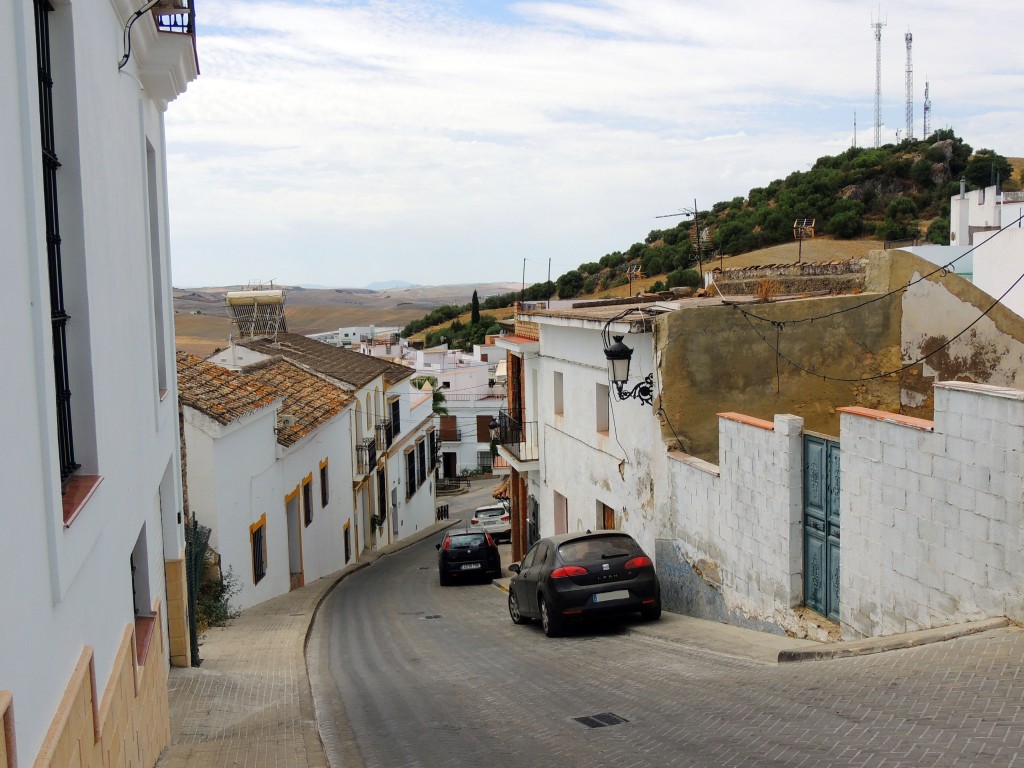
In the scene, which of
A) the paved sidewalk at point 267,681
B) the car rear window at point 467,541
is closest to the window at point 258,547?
the paved sidewalk at point 267,681

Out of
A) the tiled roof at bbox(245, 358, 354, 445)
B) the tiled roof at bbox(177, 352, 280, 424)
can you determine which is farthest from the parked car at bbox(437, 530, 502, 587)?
the tiled roof at bbox(177, 352, 280, 424)

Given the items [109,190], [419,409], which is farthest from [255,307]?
[109,190]

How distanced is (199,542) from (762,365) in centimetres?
898

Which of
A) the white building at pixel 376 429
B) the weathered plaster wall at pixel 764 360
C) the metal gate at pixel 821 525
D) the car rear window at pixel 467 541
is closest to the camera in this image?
the metal gate at pixel 821 525

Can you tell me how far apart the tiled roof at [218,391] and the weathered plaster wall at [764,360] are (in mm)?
7633

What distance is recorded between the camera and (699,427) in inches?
575

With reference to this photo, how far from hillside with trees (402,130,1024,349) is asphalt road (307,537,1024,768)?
33.9m

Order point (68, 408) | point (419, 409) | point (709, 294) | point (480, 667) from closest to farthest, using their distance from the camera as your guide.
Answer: point (68, 408)
point (480, 667)
point (709, 294)
point (419, 409)

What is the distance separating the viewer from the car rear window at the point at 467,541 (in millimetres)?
25000

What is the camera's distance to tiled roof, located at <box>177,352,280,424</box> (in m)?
16.6

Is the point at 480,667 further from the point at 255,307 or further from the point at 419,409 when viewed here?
the point at 419,409

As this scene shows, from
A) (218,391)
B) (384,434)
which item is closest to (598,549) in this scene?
(218,391)

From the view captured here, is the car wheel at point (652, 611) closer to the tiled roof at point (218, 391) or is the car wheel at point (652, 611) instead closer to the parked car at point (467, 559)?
the tiled roof at point (218, 391)

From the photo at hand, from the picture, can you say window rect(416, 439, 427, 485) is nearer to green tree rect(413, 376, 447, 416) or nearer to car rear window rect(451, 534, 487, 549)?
green tree rect(413, 376, 447, 416)
